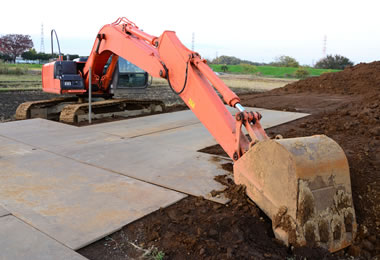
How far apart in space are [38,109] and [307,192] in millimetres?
8835

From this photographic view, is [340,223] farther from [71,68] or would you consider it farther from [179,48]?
[71,68]

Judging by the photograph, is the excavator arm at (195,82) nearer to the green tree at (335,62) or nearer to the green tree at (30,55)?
the green tree at (335,62)

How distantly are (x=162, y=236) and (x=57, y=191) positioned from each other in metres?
1.75

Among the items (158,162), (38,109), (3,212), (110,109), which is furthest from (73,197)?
(38,109)

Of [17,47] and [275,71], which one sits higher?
[17,47]

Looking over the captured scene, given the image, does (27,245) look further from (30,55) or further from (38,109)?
(30,55)

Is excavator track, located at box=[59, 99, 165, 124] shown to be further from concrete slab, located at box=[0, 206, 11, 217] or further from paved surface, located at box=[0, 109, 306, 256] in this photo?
concrete slab, located at box=[0, 206, 11, 217]

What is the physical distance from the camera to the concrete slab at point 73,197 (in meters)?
3.46

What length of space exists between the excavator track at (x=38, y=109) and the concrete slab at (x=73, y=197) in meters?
4.57

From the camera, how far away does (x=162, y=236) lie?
333 cm

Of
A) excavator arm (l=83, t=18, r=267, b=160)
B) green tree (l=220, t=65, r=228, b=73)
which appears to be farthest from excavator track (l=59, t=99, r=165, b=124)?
green tree (l=220, t=65, r=228, b=73)

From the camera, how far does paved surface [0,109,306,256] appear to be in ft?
12.0

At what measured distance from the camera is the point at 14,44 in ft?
250

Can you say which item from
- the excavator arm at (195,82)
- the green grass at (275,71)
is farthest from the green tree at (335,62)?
the excavator arm at (195,82)
